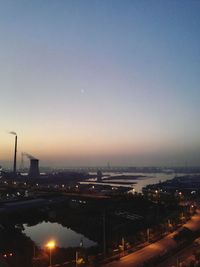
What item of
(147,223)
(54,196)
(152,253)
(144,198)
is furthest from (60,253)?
(54,196)

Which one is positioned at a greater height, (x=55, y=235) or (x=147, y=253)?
(x=147, y=253)

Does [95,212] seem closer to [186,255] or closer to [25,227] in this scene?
[25,227]

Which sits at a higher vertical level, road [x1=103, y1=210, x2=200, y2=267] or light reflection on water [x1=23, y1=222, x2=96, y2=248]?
road [x1=103, y1=210, x2=200, y2=267]

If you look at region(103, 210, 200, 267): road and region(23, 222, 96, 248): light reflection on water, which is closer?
region(103, 210, 200, 267): road

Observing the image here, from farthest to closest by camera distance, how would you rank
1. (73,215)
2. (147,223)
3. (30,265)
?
(73,215), (147,223), (30,265)

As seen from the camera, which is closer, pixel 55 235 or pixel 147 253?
pixel 147 253

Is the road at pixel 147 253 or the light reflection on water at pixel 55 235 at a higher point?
the road at pixel 147 253

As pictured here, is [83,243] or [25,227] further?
[25,227]

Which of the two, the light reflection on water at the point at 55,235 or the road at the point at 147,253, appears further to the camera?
the light reflection on water at the point at 55,235
